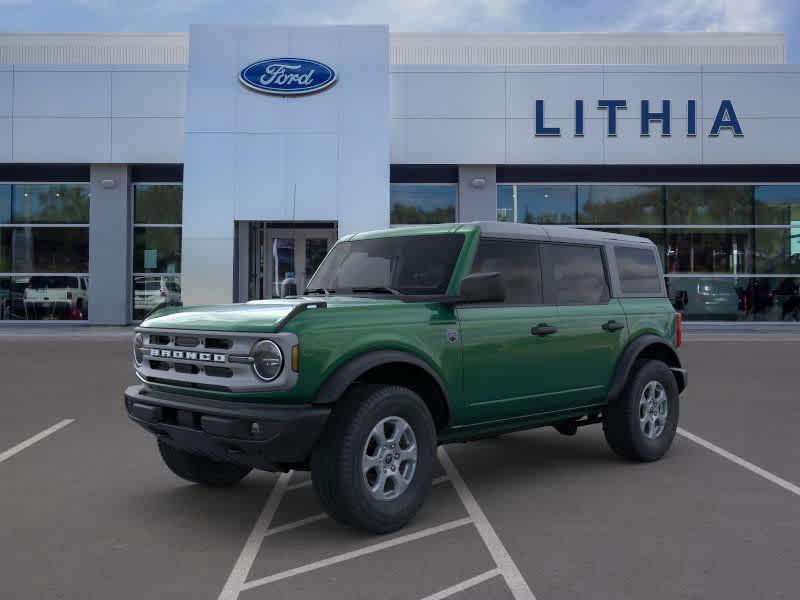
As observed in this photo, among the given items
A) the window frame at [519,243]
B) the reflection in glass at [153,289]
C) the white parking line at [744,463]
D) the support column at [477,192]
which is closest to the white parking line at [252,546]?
the window frame at [519,243]

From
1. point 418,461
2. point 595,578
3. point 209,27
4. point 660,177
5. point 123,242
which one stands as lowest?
point 595,578

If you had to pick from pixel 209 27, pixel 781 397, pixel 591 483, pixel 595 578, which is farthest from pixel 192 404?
pixel 209 27

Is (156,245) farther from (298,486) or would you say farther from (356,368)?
(356,368)

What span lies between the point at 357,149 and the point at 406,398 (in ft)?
55.9

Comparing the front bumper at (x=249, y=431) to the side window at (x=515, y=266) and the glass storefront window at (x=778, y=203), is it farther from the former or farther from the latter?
the glass storefront window at (x=778, y=203)

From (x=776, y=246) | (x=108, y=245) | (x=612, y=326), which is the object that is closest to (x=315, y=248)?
(x=108, y=245)

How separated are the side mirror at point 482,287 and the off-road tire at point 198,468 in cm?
219

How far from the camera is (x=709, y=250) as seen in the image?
76.8 ft

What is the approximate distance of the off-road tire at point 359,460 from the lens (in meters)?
4.32

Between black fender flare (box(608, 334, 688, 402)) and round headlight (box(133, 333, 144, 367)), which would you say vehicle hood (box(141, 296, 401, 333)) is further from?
black fender flare (box(608, 334, 688, 402))

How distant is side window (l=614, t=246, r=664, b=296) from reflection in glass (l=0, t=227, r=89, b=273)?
783 inches

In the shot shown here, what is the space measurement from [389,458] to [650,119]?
19591mm

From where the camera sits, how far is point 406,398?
462 centimetres

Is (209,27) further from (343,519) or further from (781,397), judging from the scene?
(343,519)
